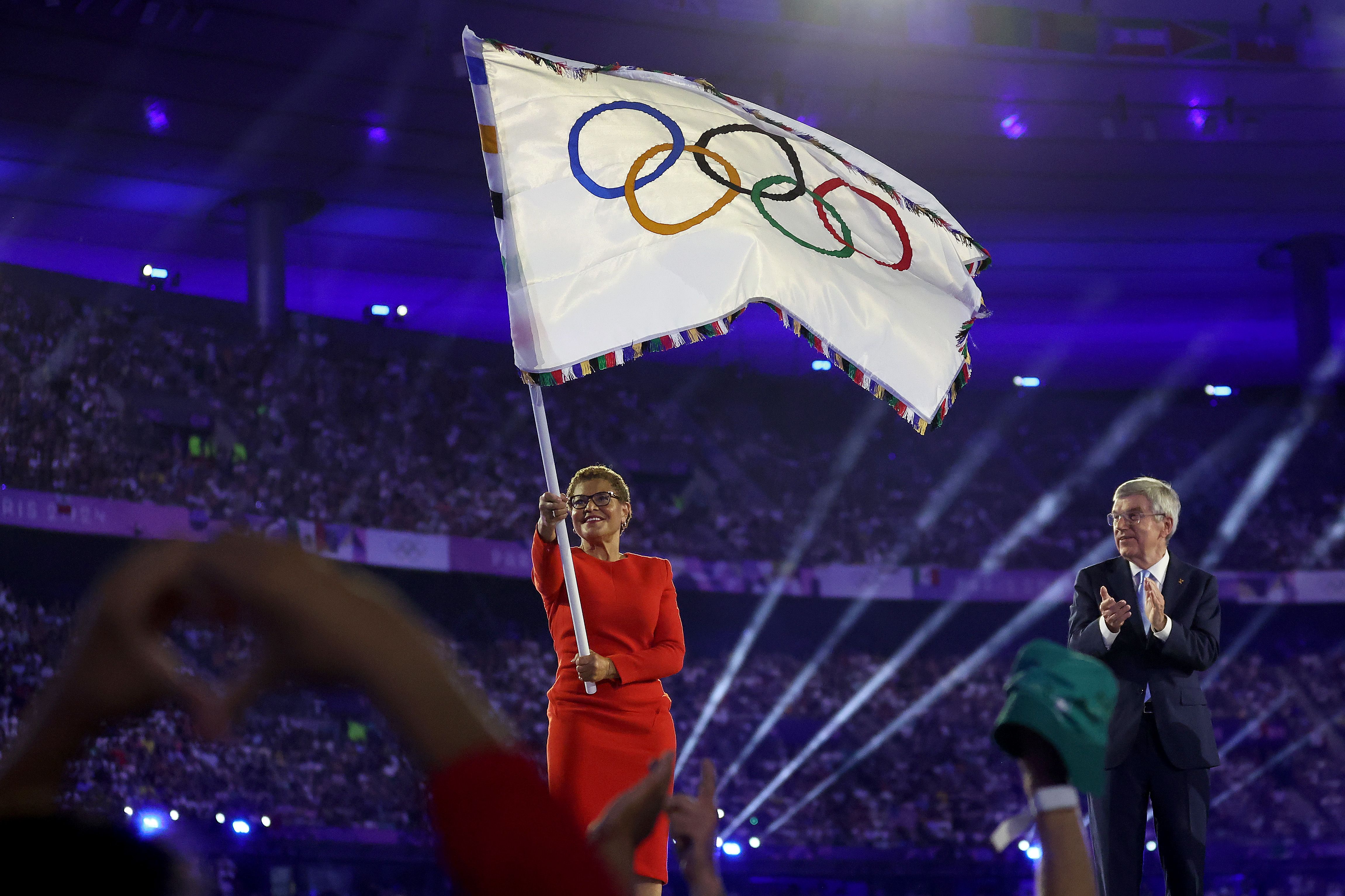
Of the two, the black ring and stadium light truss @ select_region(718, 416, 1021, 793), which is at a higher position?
stadium light truss @ select_region(718, 416, 1021, 793)

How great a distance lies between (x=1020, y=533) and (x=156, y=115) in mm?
14151

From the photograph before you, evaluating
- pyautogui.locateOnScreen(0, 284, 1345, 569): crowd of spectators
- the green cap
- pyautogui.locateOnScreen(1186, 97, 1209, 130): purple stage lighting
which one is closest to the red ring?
the green cap

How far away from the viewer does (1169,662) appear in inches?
163

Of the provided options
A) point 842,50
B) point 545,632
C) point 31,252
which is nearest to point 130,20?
point 31,252

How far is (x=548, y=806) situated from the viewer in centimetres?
88

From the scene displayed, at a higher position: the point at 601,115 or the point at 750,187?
the point at 601,115

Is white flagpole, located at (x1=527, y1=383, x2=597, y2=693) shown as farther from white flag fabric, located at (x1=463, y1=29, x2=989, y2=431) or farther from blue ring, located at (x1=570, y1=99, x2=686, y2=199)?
blue ring, located at (x1=570, y1=99, x2=686, y2=199)

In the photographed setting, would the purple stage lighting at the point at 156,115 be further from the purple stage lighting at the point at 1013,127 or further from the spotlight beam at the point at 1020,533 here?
the spotlight beam at the point at 1020,533

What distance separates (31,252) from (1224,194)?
664 inches

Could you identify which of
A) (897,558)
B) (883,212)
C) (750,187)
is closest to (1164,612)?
(883,212)

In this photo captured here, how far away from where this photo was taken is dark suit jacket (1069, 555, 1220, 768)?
4.07m

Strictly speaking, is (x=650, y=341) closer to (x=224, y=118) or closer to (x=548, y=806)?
(x=548, y=806)

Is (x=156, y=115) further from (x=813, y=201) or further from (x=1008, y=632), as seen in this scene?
(x=1008, y=632)

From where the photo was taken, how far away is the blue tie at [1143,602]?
409 cm
